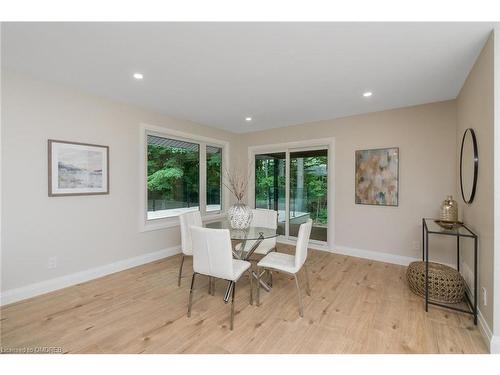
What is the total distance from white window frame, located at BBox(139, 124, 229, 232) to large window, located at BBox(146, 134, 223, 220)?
0.02m

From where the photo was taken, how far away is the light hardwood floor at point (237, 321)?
1746 millimetres

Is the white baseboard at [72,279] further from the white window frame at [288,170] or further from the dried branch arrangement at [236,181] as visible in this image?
the white window frame at [288,170]

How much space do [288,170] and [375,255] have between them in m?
2.22

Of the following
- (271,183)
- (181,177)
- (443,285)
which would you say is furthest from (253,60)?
(271,183)

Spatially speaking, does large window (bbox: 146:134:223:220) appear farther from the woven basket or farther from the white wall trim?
the white wall trim

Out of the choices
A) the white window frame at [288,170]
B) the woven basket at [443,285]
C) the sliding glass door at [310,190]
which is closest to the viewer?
the woven basket at [443,285]

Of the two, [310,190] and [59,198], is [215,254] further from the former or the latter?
[310,190]

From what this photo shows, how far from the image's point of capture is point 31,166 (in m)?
2.48

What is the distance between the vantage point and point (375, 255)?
3736mm

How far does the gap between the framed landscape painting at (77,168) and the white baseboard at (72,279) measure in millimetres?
1027

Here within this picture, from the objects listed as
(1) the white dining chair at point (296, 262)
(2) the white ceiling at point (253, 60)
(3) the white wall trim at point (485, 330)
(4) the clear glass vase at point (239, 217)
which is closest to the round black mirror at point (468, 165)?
(2) the white ceiling at point (253, 60)

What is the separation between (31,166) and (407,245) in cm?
508
